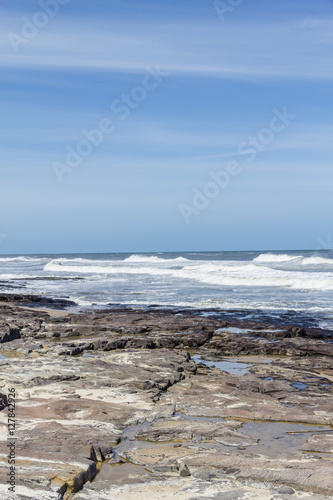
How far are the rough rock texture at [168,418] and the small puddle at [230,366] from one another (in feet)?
0.15

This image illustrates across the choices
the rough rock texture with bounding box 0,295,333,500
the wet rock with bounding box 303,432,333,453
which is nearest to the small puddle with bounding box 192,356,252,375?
the rough rock texture with bounding box 0,295,333,500

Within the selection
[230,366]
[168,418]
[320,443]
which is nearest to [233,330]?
[230,366]

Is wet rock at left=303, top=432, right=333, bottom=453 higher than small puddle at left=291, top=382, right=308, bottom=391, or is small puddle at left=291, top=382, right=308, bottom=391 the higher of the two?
wet rock at left=303, top=432, right=333, bottom=453

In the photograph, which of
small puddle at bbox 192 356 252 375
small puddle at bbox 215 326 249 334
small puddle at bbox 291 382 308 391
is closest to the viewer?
small puddle at bbox 291 382 308 391

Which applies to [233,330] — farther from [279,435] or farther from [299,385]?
[279,435]

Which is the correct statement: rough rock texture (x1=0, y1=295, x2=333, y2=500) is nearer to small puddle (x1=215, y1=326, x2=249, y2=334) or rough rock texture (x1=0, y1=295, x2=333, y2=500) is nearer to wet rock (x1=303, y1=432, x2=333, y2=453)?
wet rock (x1=303, y1=432, x2=333, y2=453)

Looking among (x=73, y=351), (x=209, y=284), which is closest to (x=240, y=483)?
(x=73, y=351)

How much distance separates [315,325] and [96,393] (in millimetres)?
10637

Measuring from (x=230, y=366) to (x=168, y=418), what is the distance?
448cm

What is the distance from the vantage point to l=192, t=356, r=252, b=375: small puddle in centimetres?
1069

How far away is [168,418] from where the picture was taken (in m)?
7.04

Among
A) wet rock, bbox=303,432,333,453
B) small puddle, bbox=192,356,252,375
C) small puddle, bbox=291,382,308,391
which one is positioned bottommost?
small puddle, bbox=192,356,252,375

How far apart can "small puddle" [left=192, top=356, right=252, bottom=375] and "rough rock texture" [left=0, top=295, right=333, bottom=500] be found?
0.04 m

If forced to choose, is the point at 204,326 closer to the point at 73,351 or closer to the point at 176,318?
the point at 176,318
